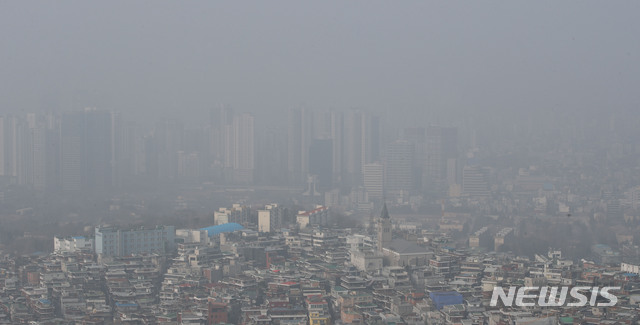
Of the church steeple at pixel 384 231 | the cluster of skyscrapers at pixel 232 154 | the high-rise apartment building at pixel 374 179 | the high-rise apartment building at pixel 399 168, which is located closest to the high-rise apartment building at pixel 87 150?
the cluster of skyscrapers at pixel 232 154

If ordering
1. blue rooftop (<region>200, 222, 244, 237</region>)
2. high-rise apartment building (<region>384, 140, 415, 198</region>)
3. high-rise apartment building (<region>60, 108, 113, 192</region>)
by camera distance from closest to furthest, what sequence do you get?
blue rooftop (<region>200, 222, 244, 237</region>), high-rise apartment building (<region>60, 108, 113, 192</region>), high-rise apartment building (<region>384, 140, 415, 198</region>)

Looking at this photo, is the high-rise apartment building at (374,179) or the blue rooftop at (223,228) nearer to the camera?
the blue rooftop at (223,228)

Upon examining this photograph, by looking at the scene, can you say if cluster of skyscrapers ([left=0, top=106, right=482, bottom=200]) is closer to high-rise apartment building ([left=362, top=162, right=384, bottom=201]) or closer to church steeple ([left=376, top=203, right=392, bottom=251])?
high-rise apartment building ([left=362, top=162, right=384, bottom=201])

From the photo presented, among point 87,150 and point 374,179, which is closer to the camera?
point 87,150

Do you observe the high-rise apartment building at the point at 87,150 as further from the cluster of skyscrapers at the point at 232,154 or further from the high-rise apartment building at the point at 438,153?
the high-rise apartment building at the point at 438,153

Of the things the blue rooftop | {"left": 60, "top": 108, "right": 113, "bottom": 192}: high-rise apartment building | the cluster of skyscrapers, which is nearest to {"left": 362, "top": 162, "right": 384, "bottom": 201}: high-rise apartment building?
the cluster of skyscrapers

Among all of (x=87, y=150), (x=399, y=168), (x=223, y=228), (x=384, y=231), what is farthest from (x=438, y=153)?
(x=384, y=231)

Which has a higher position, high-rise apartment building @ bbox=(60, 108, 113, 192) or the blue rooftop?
high-rise apartment building @ bbox=(60, 108, 113, 192)

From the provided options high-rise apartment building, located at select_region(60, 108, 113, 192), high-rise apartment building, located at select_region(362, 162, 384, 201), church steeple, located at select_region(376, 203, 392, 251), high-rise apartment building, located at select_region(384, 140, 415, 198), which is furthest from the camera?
high-rise apartment building, located at select_region(384, 140, 415, 198)

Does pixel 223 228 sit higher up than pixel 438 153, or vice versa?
pixel 438 153

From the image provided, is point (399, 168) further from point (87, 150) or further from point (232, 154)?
point (87, 150)
